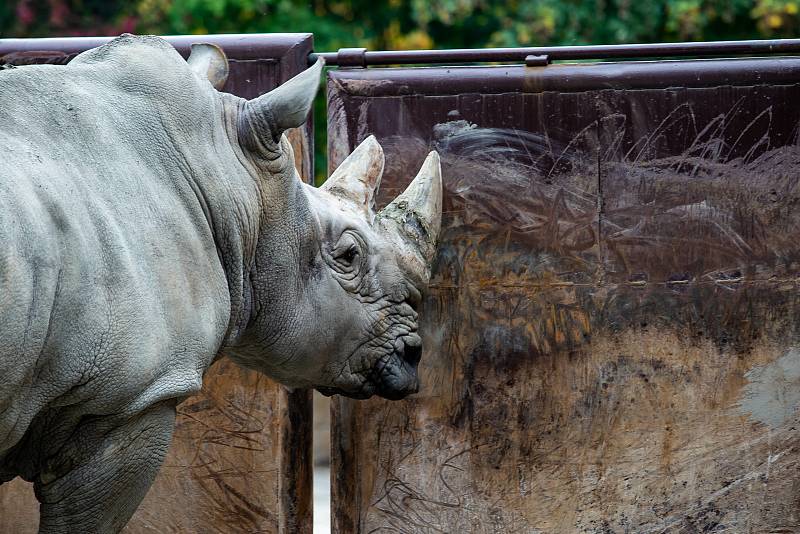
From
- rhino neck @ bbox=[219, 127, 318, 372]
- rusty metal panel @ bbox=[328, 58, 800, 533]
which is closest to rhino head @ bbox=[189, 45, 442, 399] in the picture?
rhino neck @ bbox=[219, 127, 318, 372]

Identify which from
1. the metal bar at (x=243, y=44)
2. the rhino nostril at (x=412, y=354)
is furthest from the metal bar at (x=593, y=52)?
the rhino nostril at (x=412, y=354)

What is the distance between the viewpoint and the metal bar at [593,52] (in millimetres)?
4707

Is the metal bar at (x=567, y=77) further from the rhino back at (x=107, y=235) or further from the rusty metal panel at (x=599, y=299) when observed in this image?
the rhino back at (x=107, y=235)

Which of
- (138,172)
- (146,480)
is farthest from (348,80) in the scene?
(146,480)

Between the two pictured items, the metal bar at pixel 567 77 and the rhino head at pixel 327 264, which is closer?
the rhino head at pixel 327 264

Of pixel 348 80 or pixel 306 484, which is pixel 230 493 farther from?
pixel 348 80

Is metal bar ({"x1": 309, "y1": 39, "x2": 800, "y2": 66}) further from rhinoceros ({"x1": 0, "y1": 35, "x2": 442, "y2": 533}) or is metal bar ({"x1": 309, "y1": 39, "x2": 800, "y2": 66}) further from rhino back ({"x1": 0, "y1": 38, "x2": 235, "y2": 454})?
rhino back ({"x1": 0, "y1": 38, "x2": 235, "y2": 454})

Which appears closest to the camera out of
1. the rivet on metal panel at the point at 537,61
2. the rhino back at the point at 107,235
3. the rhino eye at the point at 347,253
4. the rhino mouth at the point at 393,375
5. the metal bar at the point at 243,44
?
the rhino back at the point at 107,235

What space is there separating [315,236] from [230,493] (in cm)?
135

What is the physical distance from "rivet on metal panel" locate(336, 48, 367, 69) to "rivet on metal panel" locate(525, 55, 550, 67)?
0.62 m

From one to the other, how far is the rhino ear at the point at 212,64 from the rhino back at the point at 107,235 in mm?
412

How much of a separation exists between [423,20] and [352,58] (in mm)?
7433

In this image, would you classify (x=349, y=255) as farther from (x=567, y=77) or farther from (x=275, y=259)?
(x=567, y=77)

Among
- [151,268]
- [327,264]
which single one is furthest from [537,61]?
[151,268]
